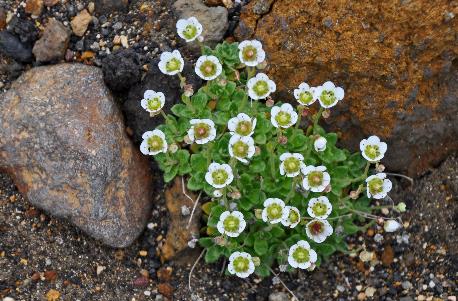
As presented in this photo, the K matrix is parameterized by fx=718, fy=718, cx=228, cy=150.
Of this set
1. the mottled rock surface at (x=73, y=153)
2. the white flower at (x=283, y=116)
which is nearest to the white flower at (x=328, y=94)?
the white flower at (x=283, y=116)

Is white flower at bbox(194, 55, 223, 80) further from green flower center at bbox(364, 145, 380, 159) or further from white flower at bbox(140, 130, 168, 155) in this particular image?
green flower center at bbox(364, 145, 380, 159)

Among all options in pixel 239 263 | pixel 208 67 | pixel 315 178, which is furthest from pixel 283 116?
pixel 239 263

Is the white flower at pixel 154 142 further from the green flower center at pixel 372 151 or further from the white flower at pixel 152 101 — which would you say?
the green flower center at pixel 372 151

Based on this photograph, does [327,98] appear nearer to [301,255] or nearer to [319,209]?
[319,209]

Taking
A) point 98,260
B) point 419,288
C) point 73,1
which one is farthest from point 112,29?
point 419,288

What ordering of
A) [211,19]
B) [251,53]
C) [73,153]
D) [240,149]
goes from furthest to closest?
[211,19] → [73,153] → [251,53] → [240,149]
